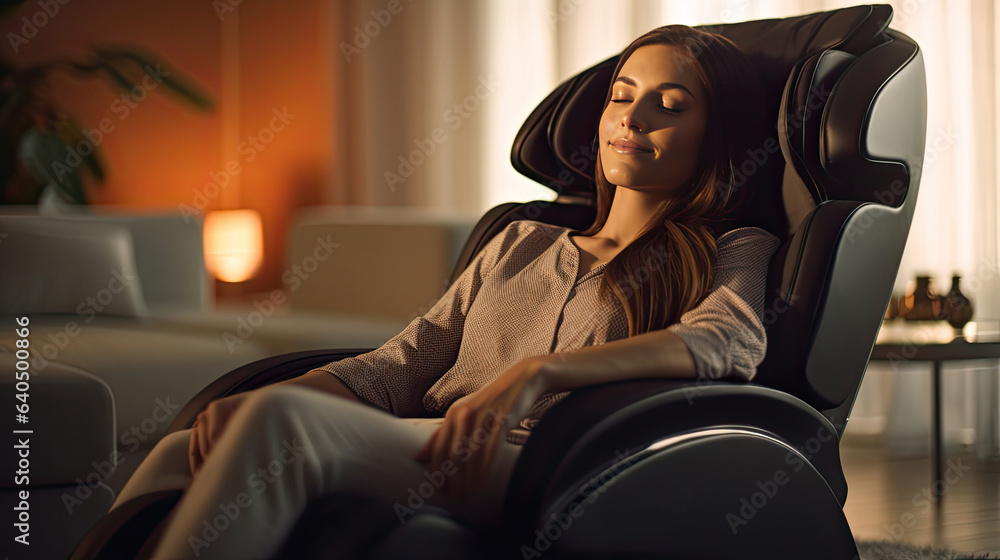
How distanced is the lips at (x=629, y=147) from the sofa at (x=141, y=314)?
1.09m

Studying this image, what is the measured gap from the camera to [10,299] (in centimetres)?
239

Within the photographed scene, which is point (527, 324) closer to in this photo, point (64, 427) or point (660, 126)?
point (660, 126)

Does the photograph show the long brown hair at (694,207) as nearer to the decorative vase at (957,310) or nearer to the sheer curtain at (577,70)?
the decorative vase at (957,310)

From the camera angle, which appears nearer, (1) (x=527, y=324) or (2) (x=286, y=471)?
(2) (x=286, y=471)

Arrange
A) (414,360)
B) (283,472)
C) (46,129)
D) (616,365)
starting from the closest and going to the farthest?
(283,472), (616,365), (414,360), (46,129)

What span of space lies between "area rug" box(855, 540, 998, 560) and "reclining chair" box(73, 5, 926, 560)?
71cm

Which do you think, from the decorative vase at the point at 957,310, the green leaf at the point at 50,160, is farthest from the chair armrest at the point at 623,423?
the green leaf at the point at 50,160

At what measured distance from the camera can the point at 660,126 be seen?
1238 mm

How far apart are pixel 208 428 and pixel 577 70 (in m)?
2.50

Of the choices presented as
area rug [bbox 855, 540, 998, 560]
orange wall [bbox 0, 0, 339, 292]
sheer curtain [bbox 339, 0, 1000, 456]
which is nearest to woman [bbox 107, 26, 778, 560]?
area rug [bbox 855, 540, 998, 560]

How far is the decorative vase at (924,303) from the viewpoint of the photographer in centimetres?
232

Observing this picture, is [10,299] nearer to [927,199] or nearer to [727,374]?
[727,374]

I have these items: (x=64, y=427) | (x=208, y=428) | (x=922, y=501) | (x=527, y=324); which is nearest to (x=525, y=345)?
(x=527, y=324)

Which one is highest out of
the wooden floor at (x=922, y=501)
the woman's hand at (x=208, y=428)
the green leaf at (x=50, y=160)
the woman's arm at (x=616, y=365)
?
the green leaf at (x=50, y=160)
